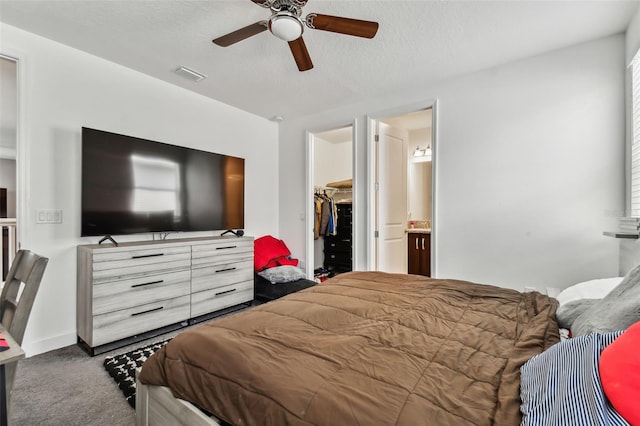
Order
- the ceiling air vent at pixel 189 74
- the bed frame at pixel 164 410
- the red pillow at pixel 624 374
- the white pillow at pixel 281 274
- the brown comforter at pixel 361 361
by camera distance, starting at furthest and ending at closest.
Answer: the white pillow at pixel 281 274 → the ceiling air vent at pixel 189 74 → the bed frame at pixel 164 410 → the brown comforter at pixel 361 361 → the red pillow at pixel 624 374

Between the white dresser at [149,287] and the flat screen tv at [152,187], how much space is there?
0.27 meters

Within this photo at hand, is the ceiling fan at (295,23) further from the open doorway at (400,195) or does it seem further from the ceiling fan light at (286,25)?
the open doorway at (400,195)

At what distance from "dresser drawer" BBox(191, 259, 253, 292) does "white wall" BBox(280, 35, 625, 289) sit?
2.12m

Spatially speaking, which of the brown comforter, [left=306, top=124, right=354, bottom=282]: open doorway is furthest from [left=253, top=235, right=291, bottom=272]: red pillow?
the brown comforter

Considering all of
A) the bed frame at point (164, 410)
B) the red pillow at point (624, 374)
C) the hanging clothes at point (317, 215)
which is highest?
the hanging clothes at point (317, 215)

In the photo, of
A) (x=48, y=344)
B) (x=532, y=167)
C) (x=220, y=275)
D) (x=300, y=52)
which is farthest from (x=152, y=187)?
(x=532, y=167)

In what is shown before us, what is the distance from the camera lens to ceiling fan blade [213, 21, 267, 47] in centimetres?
184

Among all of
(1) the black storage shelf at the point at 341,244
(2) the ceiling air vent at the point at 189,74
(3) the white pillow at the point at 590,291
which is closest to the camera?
(3) the white pillow at the point at 590,291

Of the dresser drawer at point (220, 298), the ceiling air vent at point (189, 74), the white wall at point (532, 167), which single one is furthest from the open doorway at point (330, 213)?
the ceiling air vent at point (189, 74)

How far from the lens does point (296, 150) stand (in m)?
4.28

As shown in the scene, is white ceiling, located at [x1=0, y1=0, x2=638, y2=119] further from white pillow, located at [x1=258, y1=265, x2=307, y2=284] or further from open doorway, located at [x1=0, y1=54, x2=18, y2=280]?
white pillow, located at [x1=258, y1=265, x2=307, y2=284]

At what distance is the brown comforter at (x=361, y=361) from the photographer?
78 centimetres

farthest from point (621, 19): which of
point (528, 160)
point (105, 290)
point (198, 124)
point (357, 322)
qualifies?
point (105, 290)

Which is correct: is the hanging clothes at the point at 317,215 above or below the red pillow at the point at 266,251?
above
